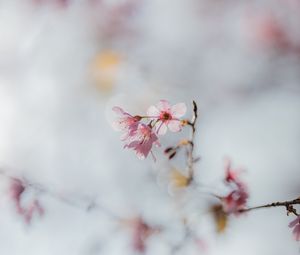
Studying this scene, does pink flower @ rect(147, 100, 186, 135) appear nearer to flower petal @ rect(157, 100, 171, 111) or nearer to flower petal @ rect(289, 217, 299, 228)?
flower petal @ rect(157, 100, 171, 111)

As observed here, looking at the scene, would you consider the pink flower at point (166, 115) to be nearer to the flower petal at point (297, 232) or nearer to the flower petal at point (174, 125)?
the flower petal at point (174, 125)

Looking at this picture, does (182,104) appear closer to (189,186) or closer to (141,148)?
(141,148)

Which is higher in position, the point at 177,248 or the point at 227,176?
the point at 227,176

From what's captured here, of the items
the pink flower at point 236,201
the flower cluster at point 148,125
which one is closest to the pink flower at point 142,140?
the flower cluster at point 148,125

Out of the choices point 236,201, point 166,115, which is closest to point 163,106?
point 166,115

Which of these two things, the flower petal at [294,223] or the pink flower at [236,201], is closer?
the flower petal at [294,223]

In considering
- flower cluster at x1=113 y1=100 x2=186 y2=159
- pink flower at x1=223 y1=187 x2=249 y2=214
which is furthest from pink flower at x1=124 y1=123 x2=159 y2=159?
pink flower at x1=223 y1=187 x2=249 y2=214

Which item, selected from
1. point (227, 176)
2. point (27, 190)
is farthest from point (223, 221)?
point (27, 190)
